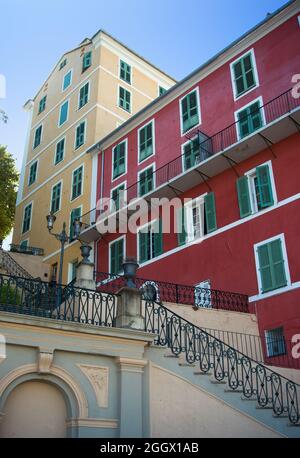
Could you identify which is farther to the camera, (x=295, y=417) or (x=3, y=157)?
(x=3, y=157)

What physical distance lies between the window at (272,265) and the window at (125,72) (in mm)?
18340

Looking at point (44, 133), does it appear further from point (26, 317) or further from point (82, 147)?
point (26, 317)

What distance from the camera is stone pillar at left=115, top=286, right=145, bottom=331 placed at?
10047mm

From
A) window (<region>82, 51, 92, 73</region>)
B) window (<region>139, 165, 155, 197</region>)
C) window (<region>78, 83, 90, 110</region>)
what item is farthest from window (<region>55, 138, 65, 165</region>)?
window (<region>139, 165, 155, 197</region>)

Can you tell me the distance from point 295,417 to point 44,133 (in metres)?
26.6

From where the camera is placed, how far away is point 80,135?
95.5 ft

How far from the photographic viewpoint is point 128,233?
22.7m

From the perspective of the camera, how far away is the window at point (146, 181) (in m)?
22.5

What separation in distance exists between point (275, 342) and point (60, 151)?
1966cm

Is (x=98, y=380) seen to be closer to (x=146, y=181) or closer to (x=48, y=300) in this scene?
(x=48, y=300)

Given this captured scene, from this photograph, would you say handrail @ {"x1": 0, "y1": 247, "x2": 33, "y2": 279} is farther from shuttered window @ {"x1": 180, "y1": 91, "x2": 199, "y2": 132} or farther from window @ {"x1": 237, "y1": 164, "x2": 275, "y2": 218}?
window @ {"x1": 237, "y1": 164, "x2": 275, "y2": 218}

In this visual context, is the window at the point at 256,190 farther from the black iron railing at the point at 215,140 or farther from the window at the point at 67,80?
the window at the point at 67,80

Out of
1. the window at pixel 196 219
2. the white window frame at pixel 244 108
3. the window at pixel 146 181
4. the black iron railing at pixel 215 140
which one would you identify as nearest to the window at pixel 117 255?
the black iron railing at pixel 215 140

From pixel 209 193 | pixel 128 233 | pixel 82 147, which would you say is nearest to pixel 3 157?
pixel 82 147
